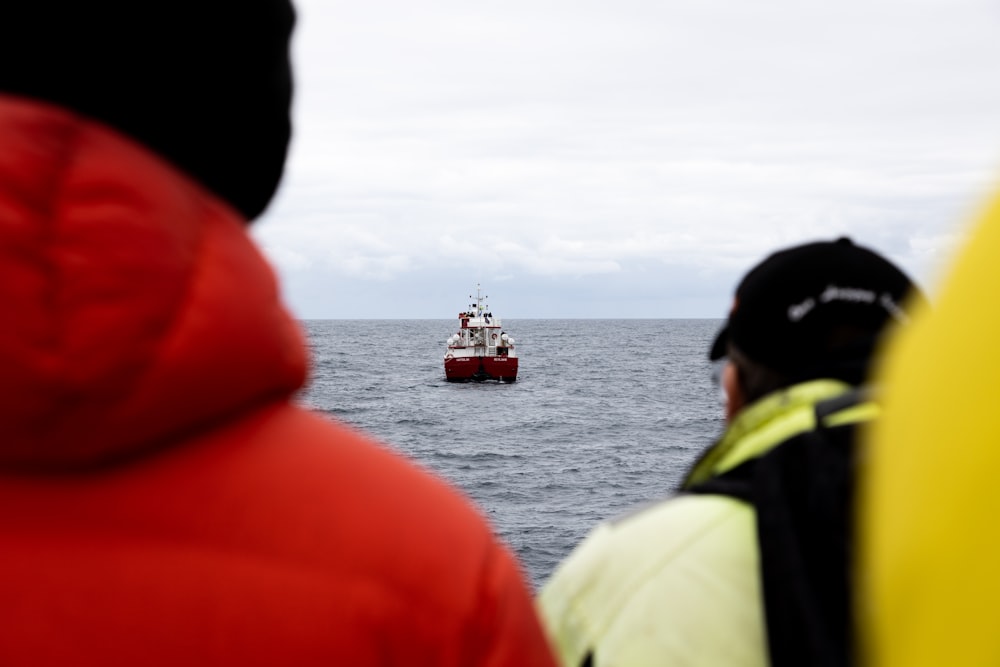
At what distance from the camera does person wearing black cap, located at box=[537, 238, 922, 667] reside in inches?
78.9

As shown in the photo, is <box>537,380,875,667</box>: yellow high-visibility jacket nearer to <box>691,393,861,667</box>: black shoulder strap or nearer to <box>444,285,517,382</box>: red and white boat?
<box>691,393,861,667</box>: black shoulder strap

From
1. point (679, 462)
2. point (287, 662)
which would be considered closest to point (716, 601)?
point (287, 662)

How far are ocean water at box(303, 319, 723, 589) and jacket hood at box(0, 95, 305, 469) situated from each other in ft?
17.9

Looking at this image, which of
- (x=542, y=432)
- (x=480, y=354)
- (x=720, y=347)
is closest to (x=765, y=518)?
(x=720, y=347)

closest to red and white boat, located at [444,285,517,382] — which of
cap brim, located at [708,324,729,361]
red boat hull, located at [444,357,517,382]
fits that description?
red boat hull, located at [444,357,517,382]

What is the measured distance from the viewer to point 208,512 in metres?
1.37

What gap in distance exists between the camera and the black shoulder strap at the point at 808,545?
6.42 ft

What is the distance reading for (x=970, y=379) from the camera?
0.81 metres

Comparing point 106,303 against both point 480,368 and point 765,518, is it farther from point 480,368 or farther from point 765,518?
point 480,368

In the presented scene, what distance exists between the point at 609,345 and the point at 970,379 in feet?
522

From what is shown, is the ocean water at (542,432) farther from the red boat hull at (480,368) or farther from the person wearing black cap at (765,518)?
the person wearing black cap at (765,518)

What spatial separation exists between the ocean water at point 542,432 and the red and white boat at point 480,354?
5.01 ft

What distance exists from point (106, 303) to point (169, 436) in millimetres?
198

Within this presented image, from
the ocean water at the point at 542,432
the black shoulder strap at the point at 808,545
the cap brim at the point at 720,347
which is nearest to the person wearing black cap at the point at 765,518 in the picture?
the black shoulder strap at the point at 808,545
